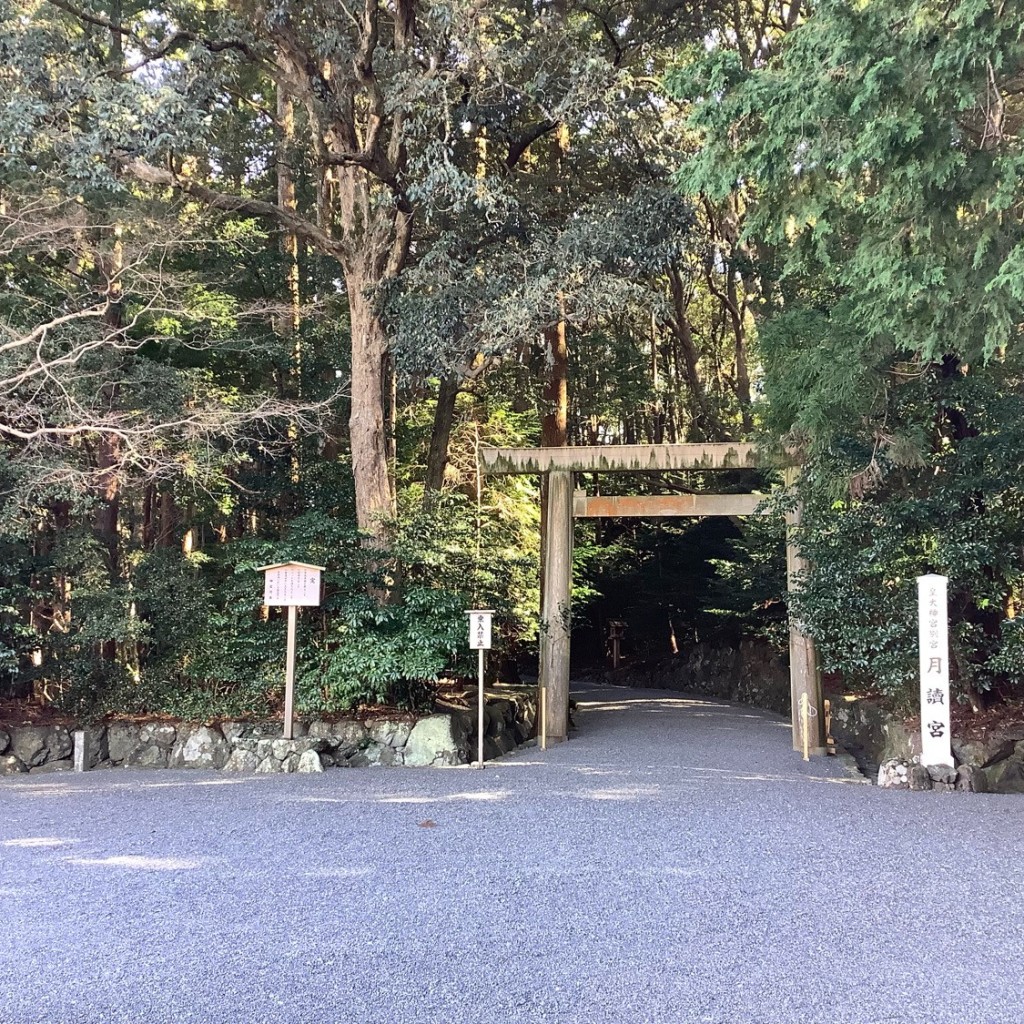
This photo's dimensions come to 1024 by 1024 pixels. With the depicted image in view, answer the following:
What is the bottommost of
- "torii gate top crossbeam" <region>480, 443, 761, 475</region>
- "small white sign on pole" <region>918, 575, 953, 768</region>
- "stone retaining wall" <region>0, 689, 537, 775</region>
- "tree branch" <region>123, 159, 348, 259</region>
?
"stone retaining wall" <region>0, 689, 537, 775</region>

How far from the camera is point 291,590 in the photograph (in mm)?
7137

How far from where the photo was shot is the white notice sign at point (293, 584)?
711 centimetres

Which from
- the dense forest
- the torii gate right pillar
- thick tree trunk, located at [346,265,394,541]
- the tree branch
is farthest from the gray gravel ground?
the tree branch

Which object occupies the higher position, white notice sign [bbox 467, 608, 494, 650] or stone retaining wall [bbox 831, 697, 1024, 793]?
white notice sign [bbox 467, 608, 494, 650]

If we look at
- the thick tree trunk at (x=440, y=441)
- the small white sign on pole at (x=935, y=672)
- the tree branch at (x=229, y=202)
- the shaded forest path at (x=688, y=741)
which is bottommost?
the shaded forest path at (x=688, y=741)

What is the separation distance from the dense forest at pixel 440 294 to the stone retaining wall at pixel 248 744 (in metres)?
0.40

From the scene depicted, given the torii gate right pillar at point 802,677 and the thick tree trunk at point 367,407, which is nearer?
the torii gate right pillar at point 802,677

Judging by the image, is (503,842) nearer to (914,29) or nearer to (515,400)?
(914,29)

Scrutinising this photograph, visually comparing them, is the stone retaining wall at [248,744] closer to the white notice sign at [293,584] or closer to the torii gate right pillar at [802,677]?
the white notice sign at [293,584]

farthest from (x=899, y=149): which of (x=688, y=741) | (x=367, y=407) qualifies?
(x=688, y=741)

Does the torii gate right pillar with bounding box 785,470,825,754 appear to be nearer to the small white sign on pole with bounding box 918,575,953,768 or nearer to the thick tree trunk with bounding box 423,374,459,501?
the small white sign on pole with bounding box 918,575,953,768

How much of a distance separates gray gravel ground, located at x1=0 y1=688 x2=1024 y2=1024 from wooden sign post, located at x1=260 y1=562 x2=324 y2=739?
119 cm

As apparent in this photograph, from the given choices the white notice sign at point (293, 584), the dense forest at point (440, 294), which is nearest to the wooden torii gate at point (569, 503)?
the dense forest at point (440, 294)

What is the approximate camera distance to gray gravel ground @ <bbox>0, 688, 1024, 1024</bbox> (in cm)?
249
